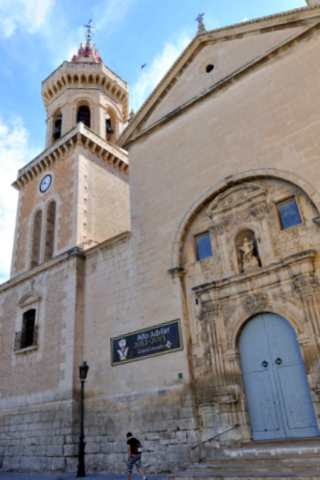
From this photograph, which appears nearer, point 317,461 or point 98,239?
point 317,461

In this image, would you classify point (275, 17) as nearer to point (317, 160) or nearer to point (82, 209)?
point (317, 160)

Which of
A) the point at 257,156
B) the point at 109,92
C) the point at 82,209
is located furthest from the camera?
the point at 109,92

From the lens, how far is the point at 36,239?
17578 millimetres

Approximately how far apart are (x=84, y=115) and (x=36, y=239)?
7848 mm

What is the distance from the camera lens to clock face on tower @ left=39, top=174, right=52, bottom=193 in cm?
1816

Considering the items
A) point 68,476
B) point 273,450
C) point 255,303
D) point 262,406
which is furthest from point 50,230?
point 273,450

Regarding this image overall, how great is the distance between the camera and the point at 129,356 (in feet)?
36.7

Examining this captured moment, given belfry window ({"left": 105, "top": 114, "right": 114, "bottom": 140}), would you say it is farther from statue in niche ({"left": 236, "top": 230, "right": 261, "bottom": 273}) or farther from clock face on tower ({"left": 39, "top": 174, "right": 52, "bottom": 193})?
statue in niche ({"left": 236, "top": 230, "right": 261, "bottom": 273})

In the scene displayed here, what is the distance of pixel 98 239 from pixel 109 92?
10.2m

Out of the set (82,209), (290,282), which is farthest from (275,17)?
(82,209)

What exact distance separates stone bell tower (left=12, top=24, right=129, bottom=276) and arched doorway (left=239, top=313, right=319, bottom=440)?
8.23 m

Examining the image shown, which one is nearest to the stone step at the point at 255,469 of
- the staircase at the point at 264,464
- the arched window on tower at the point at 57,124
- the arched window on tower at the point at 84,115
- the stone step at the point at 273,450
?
the staircase at the point at 264,464

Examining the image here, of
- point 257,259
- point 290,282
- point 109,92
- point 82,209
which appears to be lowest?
point 290,282

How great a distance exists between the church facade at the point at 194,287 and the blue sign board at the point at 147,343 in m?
0.04
